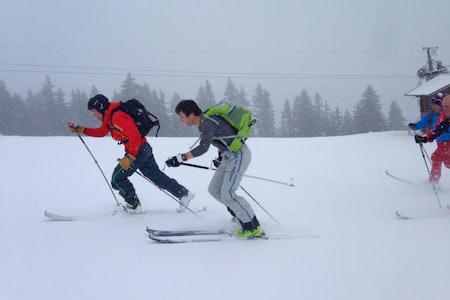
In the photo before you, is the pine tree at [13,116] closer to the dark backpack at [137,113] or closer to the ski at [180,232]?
the dark backpack at [137,113]

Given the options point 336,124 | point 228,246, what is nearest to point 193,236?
point 228,246

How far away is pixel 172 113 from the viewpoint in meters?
52.6

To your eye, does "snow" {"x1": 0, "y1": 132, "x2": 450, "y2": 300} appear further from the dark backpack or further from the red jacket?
the dark backpack

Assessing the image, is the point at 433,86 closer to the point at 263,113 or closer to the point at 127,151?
the point at 127,151

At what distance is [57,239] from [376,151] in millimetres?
11063

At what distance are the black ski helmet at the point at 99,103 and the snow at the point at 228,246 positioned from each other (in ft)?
5.61

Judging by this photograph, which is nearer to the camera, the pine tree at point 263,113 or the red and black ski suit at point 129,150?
the red and black ski suit at point 129,150

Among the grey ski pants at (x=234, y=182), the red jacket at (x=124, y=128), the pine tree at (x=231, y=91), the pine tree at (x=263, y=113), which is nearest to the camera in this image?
the grey ski pants at (x=234, y=182)

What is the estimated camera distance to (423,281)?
2990 millimetres

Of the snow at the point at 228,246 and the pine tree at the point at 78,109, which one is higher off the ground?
the snow at the point at 228,246

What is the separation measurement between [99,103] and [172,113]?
48416 millimetres

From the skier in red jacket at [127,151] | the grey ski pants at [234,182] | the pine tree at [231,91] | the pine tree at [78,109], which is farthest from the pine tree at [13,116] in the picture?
the grey ski pants at [234,182]

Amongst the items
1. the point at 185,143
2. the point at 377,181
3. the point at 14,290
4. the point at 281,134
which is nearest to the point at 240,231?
the point at 14,290

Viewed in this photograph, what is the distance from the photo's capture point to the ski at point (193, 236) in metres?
4.10
